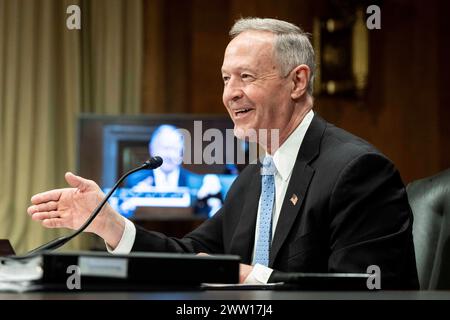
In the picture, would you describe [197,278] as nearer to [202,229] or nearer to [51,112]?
[202,229]

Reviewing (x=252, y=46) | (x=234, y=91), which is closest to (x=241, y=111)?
(x=234, y=91)

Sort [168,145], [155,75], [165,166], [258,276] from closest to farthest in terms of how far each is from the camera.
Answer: [258,276] < [165,166] < [168,145] < [155,75]

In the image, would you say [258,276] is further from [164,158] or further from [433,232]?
[164,158]

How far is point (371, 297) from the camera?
888mm

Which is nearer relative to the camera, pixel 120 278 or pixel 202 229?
pixel 120 278

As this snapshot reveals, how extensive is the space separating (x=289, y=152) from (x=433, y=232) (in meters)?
0.40

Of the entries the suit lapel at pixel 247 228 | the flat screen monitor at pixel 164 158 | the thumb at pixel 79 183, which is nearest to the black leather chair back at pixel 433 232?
the suit lapel at pixel 247 228

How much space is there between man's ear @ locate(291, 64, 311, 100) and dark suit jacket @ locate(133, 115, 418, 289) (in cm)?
14

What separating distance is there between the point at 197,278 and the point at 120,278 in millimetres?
102

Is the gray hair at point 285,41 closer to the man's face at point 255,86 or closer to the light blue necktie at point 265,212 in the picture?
the man's face at point 255,86

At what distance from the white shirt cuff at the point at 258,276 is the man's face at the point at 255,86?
561 mm

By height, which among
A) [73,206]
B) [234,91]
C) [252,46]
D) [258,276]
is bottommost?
[258,276]

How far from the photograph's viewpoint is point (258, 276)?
4.92 feet
